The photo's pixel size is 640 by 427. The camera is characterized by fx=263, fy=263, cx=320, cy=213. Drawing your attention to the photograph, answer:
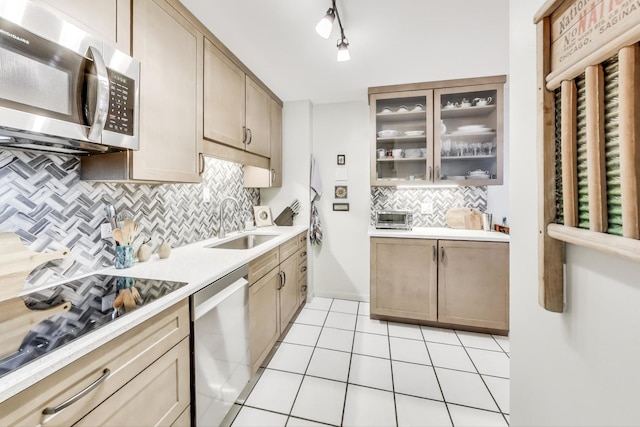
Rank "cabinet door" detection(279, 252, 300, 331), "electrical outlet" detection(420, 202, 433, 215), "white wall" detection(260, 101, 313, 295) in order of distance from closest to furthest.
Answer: "cabinet door" detection(279, 252, 300, 331), "electrical outlet" detection(420, 202, 433, 215), "white wall" detection(260, 101, 313, 295)

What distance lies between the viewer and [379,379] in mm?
1826

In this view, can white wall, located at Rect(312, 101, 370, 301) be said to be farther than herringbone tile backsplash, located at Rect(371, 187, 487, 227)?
Yes

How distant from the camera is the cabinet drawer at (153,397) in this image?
82 cm

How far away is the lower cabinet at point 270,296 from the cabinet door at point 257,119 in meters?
0.94

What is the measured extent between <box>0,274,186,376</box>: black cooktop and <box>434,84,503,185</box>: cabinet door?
2.64m

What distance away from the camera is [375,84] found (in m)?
2.70

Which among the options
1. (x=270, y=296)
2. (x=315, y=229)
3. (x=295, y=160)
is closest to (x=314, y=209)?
(x=315, y=229)

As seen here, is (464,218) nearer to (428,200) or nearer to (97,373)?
(428,200)

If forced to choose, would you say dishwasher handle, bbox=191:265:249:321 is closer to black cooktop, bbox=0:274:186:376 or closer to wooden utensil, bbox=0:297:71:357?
black cooktop, bbox=0:274:186:376

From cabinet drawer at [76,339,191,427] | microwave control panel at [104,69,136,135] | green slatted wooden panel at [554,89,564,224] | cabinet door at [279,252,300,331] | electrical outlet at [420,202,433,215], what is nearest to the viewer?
green slatted wooden panel at [554,89,564,224]

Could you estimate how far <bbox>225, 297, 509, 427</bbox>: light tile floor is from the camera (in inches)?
60.1

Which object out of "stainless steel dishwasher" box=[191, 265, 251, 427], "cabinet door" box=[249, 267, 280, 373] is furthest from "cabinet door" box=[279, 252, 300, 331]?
"stainless steel dishwasher" box=[191, 265, 251, 427]

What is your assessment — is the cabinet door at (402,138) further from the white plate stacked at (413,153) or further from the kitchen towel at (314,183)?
the kitchen towel at (314,183)

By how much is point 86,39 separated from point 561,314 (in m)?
1.76
